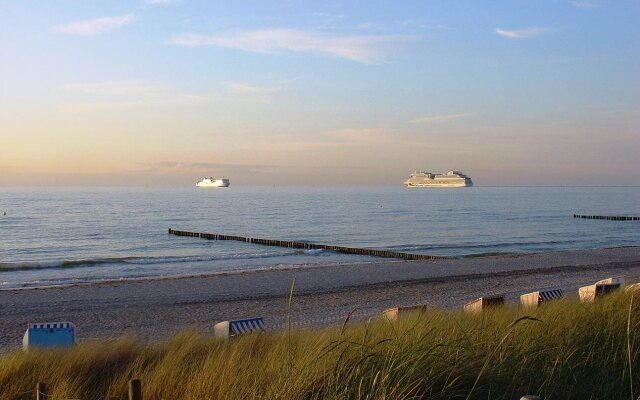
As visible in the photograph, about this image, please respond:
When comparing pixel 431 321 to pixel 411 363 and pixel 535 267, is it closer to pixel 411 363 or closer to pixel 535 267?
pixel 411 363

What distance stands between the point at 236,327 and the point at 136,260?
26.6 meters

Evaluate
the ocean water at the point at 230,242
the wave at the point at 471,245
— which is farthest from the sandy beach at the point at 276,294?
the wave at the point at 471,245

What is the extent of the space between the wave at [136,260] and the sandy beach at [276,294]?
848 centimetres

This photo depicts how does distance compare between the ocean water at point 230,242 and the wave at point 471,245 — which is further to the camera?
the wave at point 471,245

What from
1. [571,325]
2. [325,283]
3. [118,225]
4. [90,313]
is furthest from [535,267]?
[118,225]

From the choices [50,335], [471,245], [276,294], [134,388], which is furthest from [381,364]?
[471,245]

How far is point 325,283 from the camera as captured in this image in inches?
900

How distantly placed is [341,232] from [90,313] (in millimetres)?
36849

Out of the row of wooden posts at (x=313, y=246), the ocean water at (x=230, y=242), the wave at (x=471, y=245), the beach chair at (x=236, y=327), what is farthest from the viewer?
the wave at (x=471, y=245)

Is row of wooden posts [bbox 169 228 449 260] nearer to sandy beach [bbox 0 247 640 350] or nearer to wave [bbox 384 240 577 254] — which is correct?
wave [bbox 384 240 577 254]

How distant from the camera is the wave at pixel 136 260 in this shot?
31091mm

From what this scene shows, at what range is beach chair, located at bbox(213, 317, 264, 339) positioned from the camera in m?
8.88

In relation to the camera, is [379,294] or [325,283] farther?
[325,283]

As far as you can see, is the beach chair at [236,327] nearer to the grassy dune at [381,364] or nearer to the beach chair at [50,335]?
the grassy dune at [381,364]
